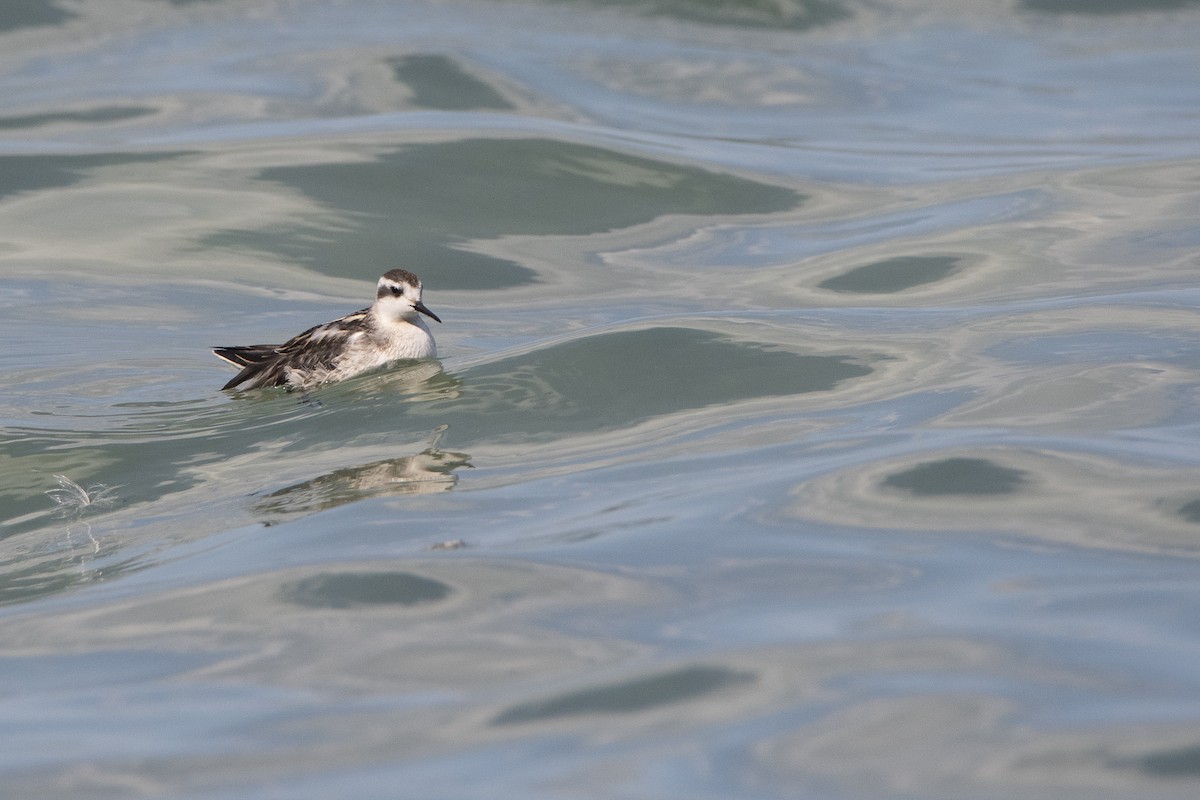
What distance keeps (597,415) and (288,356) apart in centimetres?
248

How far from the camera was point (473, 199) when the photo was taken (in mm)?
17078

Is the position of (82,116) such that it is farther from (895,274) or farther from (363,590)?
(363,590)

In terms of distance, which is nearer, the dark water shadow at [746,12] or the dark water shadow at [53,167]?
the dark water shadow at [53,167]

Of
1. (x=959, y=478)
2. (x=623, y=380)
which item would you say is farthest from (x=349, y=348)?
(x=959, y=478)

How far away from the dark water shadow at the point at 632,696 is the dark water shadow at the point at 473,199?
31.5 feet

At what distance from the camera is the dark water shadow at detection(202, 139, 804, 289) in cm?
1591

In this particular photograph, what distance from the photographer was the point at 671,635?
6.78 m

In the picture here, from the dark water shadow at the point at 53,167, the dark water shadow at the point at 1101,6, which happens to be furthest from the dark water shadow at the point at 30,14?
the dark water shadow at the point at 1101,6

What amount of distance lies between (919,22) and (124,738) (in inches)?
831

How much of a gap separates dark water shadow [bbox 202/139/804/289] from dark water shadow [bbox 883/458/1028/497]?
734 centimetres

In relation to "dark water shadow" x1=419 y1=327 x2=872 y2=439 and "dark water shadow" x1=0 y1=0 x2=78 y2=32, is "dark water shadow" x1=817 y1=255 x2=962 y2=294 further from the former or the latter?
"dark water shadow" x1=0 y1=0 x2=78 y2=32

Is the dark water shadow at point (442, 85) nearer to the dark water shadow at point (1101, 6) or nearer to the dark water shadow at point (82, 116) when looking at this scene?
the dark water shadow at point (82, 116)

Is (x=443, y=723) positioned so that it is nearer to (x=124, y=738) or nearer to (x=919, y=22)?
(x=124, y=738)

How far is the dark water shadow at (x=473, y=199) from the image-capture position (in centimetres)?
1591
